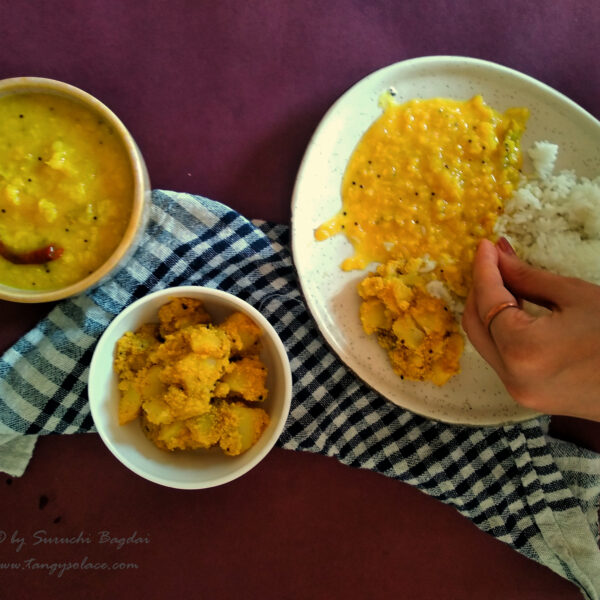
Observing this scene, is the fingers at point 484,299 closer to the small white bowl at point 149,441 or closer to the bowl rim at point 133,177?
the small white bowl at point 149,441

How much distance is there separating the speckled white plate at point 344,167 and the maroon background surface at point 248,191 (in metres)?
0.10

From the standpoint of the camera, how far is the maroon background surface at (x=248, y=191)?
42.0 inches

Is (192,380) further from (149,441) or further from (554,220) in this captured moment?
(554,220)

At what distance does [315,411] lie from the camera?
1090 millimetres

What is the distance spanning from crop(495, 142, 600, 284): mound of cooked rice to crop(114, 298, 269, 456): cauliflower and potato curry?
53 cm

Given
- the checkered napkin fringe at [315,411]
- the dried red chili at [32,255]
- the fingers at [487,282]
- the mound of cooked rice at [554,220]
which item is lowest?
the checkered napkin fringe at [315,411]

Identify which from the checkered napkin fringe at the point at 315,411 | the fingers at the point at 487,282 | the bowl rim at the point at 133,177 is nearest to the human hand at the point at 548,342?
the fingers at the point at 487,282

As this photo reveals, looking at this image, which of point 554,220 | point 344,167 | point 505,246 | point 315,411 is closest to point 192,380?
point 315,411

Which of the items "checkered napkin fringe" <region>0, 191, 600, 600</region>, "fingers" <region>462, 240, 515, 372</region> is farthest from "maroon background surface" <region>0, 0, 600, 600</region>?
"fingers" <region>462, 240, 515, 372</region>

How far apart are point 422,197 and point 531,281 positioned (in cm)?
24

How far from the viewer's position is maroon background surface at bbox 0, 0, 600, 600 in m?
1.07

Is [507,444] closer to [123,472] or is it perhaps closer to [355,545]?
[355,545]

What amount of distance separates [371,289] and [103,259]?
464 millimetres

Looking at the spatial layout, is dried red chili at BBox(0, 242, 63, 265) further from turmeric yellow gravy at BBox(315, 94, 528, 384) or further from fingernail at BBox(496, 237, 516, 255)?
fingernail at BBox(496, 237, 516, 255)
